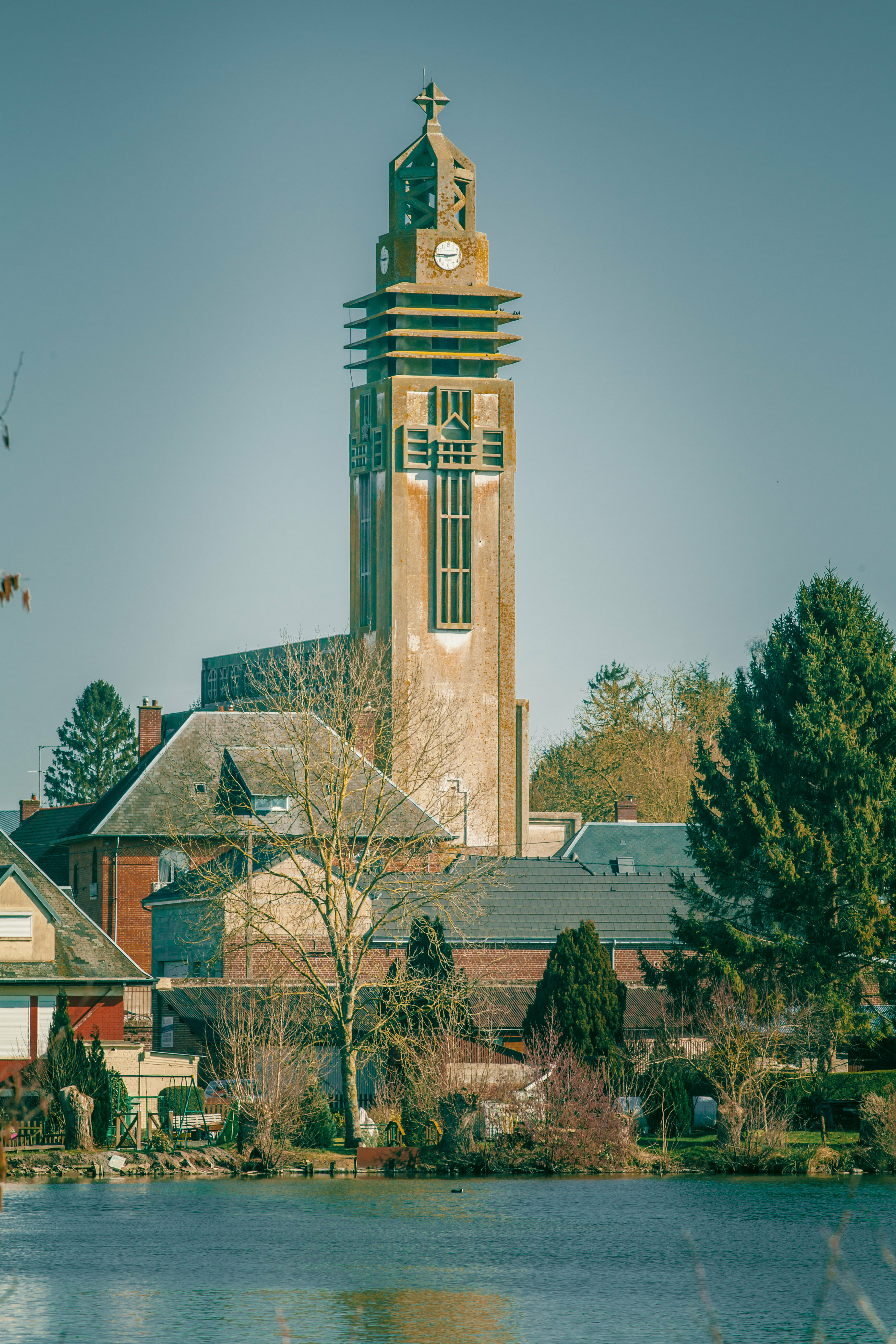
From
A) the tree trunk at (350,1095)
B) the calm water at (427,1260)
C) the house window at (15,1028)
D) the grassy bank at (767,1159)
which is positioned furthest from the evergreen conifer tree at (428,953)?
the house window at (15,1028)

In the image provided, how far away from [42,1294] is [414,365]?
227 feet

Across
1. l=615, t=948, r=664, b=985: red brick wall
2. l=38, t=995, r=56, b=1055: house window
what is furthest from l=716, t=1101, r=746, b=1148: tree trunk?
l=38, t=995, r=56, b=1055: house window

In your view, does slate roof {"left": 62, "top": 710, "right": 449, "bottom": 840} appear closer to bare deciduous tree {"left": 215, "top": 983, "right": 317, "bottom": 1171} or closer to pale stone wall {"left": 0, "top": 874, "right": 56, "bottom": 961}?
pale stone wall {"left": 0, "top": 874, "right": 56, "bottom": 961}

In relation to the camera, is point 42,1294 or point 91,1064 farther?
point 91,1064

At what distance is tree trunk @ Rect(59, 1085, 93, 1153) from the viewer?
43594mm

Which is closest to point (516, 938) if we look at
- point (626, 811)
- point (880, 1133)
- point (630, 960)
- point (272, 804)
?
point (630, 960)

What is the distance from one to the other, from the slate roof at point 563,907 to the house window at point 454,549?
96.0 feet

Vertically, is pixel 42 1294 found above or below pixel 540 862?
below

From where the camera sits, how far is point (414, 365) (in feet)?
297

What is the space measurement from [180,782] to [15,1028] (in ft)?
61.3

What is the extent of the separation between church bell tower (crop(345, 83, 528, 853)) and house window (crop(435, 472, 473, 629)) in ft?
0.19

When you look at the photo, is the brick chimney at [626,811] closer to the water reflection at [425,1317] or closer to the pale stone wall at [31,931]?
the pale stone wall at [31,931]

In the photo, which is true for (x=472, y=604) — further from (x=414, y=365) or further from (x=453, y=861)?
(x=453, y=861)

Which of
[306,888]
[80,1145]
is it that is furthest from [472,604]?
[80,1145]
